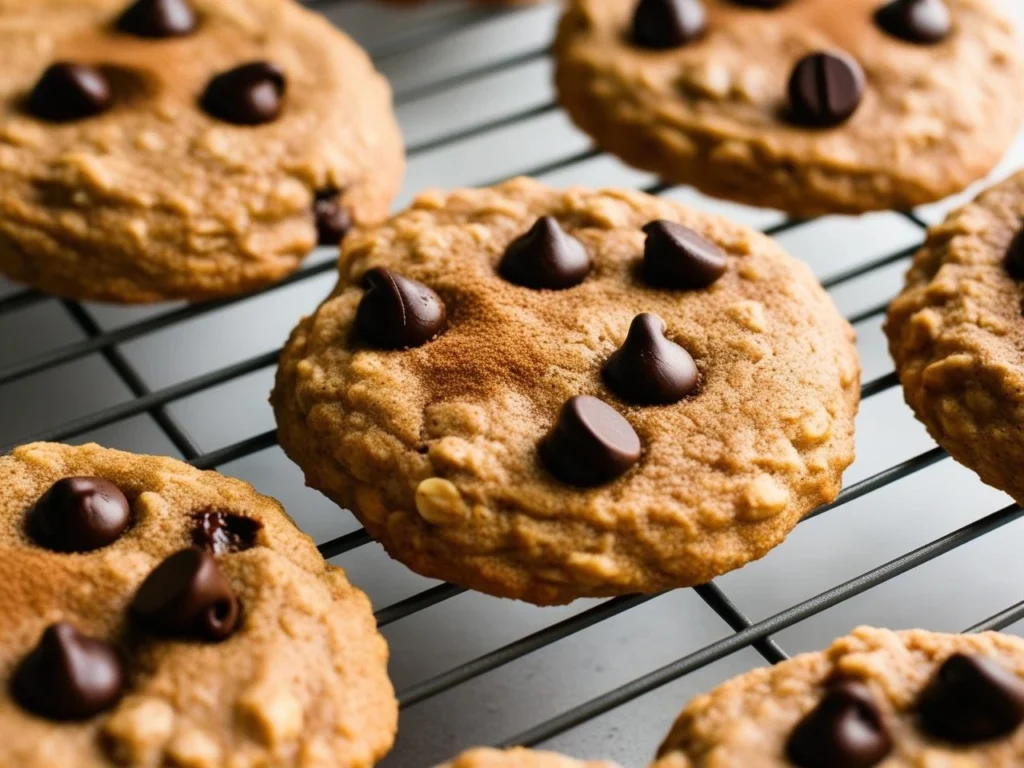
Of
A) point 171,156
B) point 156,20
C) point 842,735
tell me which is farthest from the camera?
point 156,20

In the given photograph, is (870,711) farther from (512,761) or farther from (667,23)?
(667,23)

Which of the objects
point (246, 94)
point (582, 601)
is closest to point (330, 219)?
point (246, 94)

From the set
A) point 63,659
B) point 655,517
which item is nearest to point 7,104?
point 63,659

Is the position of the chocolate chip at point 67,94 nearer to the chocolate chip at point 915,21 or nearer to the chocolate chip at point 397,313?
the chocolate chip at point 397,313

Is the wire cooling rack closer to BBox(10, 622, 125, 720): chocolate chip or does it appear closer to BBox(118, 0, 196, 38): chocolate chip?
BBox(10, 622, 125, 720): chocolate chip

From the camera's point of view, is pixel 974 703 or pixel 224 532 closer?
pixel 974 703

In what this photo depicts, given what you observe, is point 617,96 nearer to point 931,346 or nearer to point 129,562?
point 931,346
